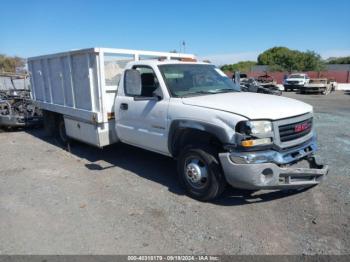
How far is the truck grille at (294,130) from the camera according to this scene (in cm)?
425

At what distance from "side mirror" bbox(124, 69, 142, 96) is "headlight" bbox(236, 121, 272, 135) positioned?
1974 millimetres

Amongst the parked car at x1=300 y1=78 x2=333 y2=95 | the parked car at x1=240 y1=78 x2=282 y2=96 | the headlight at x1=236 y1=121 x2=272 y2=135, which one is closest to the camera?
the headlight at x1=236 y1=121 x2=272 y2=135

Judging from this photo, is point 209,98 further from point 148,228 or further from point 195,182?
point 148,228

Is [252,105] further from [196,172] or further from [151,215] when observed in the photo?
[151,215]

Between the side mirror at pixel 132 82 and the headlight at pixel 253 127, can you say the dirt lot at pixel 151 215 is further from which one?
the side mirror at pixel 132 82

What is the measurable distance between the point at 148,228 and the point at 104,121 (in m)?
2.77

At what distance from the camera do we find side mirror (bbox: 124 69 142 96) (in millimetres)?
5283

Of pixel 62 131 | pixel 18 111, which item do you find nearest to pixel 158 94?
pixel 62 131

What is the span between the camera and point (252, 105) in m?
4.36

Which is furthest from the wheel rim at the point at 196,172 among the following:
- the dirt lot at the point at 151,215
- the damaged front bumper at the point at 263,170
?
the damaged front bumper at the point at 263,170

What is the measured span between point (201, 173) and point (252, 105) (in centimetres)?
119

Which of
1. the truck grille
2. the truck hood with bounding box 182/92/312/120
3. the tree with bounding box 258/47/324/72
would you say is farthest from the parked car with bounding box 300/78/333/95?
the tree with bounding box 258/47/324/72

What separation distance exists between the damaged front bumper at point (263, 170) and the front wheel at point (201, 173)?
21 centimetres

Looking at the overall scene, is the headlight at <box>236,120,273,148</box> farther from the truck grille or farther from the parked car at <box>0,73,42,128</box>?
the parked car at <box>0,73,42,128</box>
